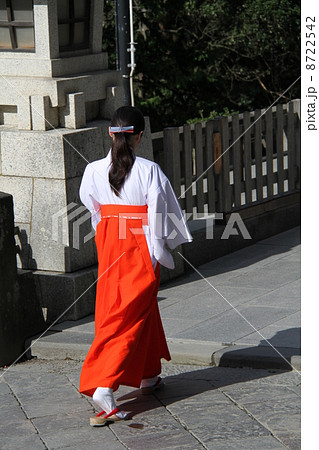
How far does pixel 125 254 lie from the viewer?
5.05 m

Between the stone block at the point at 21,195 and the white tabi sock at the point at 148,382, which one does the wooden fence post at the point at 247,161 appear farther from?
the white tabi sock at the point at 148,382

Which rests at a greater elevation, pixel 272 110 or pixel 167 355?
pixel 272 110

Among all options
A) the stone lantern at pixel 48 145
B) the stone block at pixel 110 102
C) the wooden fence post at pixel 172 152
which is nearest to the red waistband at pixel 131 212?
the stone lantern at pixel 48 145

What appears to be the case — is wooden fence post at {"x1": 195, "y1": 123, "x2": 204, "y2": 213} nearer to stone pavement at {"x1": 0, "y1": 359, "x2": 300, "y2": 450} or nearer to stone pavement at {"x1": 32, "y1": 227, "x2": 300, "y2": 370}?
stone pavement at {"x1": 32, "y1": 227, "x2": 300, "y2": 370}

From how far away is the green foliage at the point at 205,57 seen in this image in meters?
16.4

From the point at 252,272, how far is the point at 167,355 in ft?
9.66

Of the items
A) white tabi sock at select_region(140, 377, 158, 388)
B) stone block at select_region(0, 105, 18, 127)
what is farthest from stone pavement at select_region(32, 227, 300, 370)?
stone block at select_region(0, 105, 18, 127)

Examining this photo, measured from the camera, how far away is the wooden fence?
8.52m

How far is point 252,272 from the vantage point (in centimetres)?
825

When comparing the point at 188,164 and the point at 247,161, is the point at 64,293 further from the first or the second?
the point at 247,161

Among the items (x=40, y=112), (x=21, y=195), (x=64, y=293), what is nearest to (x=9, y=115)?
(x=40, y=112)

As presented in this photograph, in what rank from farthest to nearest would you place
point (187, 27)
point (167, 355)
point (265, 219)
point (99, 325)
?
point (187, 27) → point (265, 219) → point (167, 355) → point (99, 325)
